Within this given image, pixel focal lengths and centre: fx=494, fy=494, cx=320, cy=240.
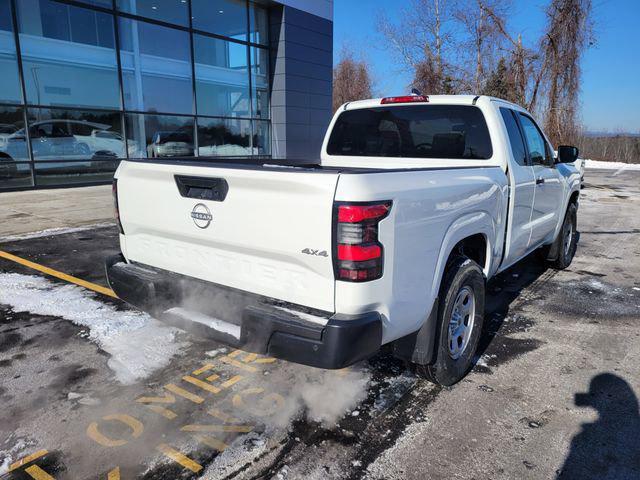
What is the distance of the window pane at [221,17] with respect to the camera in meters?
16.1

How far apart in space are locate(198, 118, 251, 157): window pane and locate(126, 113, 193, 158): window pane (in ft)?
1.60

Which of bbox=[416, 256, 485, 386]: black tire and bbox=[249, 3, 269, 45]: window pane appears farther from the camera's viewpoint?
bbox=[249, 3, 269, 45]: window pane

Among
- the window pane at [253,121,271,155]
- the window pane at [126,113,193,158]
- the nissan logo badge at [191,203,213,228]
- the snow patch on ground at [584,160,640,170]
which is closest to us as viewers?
the nissan logo badge at [191,203,213,228]

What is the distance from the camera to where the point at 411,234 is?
2.56 metres

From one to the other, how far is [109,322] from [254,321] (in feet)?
7.63

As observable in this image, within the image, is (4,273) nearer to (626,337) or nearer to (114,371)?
(114,371)

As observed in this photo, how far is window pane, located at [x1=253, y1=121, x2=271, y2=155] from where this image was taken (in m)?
18.5

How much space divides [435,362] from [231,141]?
15711 mm

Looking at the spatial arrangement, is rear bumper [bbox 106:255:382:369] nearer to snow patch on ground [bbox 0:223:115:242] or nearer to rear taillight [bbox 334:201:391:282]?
rear taillight [bbox 334:201:391:282]

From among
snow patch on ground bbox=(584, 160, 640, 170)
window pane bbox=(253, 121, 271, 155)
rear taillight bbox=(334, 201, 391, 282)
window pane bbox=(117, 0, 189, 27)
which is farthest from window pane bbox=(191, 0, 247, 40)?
snow patch on ground bbox=(584, 160, 640, 170)

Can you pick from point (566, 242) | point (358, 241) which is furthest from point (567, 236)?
point (358, 241)

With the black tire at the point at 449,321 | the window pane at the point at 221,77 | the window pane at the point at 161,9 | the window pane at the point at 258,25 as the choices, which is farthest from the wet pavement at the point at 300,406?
the window pane at the point at 258,25

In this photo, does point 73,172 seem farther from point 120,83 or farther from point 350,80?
point 350,80

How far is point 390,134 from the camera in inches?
175
